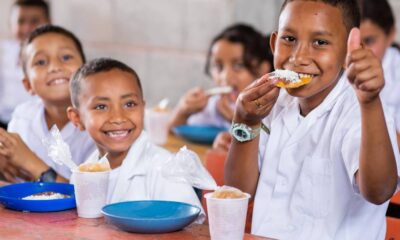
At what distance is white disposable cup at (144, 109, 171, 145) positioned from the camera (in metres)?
4.21

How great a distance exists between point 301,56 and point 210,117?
2435 millimetres

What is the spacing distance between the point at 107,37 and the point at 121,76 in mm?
3571

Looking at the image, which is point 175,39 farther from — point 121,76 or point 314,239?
point 314,239

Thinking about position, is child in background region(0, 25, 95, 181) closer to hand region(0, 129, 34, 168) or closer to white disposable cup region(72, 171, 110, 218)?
hand region(0, 129, 34, 168)

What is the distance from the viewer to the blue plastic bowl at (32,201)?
2338 mm

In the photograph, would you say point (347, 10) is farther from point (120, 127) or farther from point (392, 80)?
point (392, 80)

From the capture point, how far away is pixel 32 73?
355 cm

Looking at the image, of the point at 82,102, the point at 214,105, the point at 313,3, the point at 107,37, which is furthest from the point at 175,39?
the point at 313,3

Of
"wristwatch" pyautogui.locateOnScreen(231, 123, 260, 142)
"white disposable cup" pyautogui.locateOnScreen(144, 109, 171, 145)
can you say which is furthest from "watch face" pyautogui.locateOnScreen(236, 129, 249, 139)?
"white disposable cup" pyautogui.locateOnScreen(144, 109, 171, 145)

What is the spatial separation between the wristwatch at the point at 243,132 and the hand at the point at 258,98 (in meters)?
0.06

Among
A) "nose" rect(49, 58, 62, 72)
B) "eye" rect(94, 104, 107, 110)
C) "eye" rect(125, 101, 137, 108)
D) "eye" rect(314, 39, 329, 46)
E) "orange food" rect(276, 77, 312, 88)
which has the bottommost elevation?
"eye" rect(94, 104, 107, 110)

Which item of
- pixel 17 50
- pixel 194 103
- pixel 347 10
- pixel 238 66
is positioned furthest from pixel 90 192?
pixel 17 50

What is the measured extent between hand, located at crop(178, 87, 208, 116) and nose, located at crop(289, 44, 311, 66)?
232cm

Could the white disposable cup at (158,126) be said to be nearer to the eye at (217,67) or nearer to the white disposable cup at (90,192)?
the eye at (217,67)
